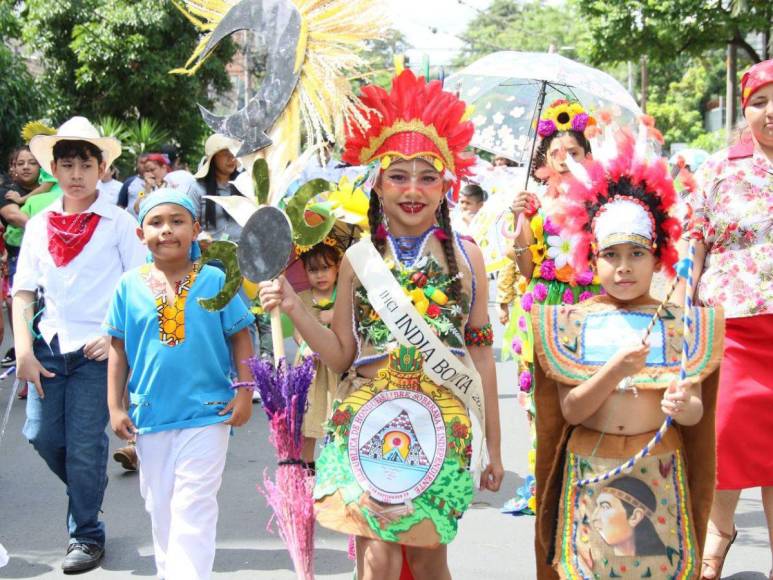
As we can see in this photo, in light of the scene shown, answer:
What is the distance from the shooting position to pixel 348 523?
352 cm

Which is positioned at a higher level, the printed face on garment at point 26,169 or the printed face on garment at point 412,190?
the printed face on garment at point 26,169

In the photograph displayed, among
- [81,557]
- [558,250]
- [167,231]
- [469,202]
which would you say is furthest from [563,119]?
[469,202]

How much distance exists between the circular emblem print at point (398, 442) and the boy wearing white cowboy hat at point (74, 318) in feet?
6.05

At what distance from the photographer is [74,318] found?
5012mm

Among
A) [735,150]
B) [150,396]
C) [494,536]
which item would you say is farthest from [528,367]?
[150,396]

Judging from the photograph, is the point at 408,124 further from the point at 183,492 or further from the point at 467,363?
the point at 183,492

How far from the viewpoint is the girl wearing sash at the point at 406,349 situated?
3537mm

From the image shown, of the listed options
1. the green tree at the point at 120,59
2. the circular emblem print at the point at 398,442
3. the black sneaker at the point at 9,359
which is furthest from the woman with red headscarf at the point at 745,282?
the green tree at the point at 120,59

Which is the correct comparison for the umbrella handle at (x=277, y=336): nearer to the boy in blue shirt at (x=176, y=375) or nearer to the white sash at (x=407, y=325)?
the white sash at (x=407, y=325)

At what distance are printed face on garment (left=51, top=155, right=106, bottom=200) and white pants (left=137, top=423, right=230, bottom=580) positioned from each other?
4.38 ft

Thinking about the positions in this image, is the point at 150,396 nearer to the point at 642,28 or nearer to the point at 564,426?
the point at 564,426

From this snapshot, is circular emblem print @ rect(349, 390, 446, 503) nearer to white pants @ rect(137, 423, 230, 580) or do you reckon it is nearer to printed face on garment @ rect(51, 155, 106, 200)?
white pants @ rect(137, 423, 230, 580)

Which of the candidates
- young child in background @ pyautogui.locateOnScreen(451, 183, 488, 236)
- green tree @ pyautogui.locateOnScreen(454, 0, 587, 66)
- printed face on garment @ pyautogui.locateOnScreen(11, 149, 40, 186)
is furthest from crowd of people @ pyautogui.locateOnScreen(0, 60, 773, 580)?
green tree @ pyautogui.locateOnScreen(454, 0, 587, 66)

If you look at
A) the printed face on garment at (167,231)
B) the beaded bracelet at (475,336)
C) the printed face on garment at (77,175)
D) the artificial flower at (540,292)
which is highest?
the printed face on garment at (77,175)
